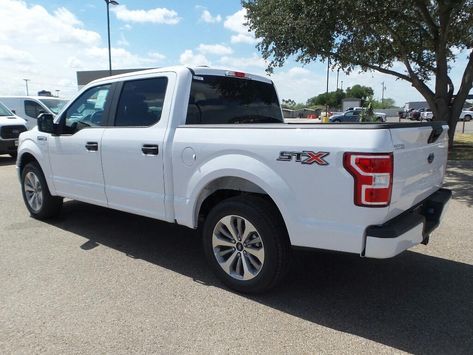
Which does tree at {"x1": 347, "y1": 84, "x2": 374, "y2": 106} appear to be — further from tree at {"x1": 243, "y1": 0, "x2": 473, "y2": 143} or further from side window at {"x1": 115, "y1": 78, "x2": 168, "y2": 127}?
side window at {"x1": 115, "y1": 78, "x2": 168, "y2": 127}

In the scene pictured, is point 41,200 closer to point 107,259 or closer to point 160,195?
point 107,259

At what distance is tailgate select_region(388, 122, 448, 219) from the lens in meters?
3.14

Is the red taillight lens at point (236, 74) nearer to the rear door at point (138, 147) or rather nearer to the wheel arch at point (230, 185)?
the rear door at point (138, 147)

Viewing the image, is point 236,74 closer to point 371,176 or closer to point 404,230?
point 371,176

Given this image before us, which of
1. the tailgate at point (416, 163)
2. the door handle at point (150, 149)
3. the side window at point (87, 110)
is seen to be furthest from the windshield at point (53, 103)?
the tailgate at point (416, 163)

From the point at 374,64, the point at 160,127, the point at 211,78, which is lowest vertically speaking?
the point at 160,127

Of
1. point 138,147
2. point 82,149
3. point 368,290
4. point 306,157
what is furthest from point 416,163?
point 82,149

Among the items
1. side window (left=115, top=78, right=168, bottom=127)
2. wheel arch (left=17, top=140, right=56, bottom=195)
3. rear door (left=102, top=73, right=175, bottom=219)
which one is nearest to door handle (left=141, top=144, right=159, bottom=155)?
rear door (left=102, top=73, right=175, bottom=219)

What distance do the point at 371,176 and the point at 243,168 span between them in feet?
3.48

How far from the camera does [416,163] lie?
3.45m

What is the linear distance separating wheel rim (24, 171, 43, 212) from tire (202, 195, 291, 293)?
10.8 ft

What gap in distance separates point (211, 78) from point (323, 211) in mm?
2110

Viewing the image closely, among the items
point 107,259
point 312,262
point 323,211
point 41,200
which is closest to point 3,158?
point 41,200

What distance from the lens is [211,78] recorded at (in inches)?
183
